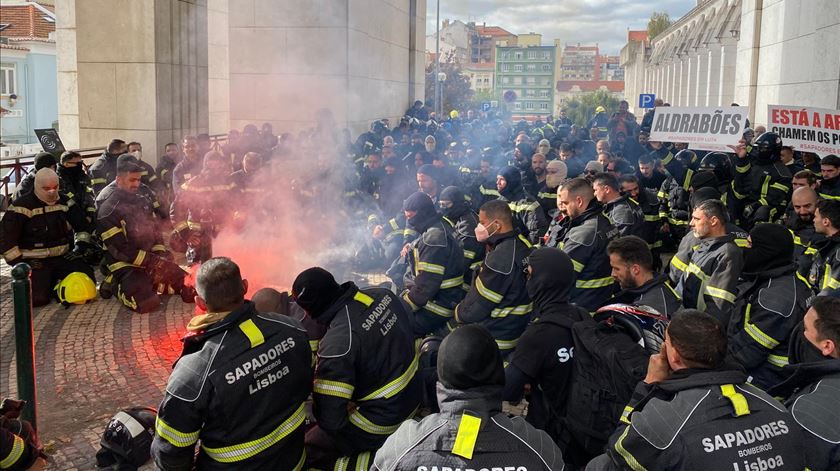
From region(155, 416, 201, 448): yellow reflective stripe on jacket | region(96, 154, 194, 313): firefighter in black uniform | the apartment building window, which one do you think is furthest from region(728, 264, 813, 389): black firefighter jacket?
the apartment building window

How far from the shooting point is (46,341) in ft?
23.6

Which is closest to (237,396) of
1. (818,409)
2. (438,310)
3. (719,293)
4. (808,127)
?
(818,409)

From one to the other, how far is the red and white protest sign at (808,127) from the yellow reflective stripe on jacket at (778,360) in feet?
19.0

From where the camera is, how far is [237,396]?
326 cm

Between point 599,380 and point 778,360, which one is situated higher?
point 599,380

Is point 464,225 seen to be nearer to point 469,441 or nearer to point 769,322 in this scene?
point 769,322

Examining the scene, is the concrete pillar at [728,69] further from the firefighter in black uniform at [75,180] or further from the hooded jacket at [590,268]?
the hooded jacket at [590,268]

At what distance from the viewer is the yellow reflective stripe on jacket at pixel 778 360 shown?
438cm

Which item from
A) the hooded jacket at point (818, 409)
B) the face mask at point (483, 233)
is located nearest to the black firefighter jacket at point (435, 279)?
the face mask at point (483, 233)

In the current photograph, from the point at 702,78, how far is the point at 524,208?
34.8m

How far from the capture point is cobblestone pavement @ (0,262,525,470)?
527 cm

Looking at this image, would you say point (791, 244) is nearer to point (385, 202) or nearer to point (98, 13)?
point (385, 202)

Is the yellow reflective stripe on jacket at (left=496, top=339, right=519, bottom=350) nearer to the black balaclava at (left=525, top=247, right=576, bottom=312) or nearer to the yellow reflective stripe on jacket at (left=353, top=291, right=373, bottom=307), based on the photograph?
the black balaclava at (left=525, top=247, right=576, bottom=312)

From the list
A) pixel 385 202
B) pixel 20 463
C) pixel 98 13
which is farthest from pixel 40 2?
pixel 20 463
